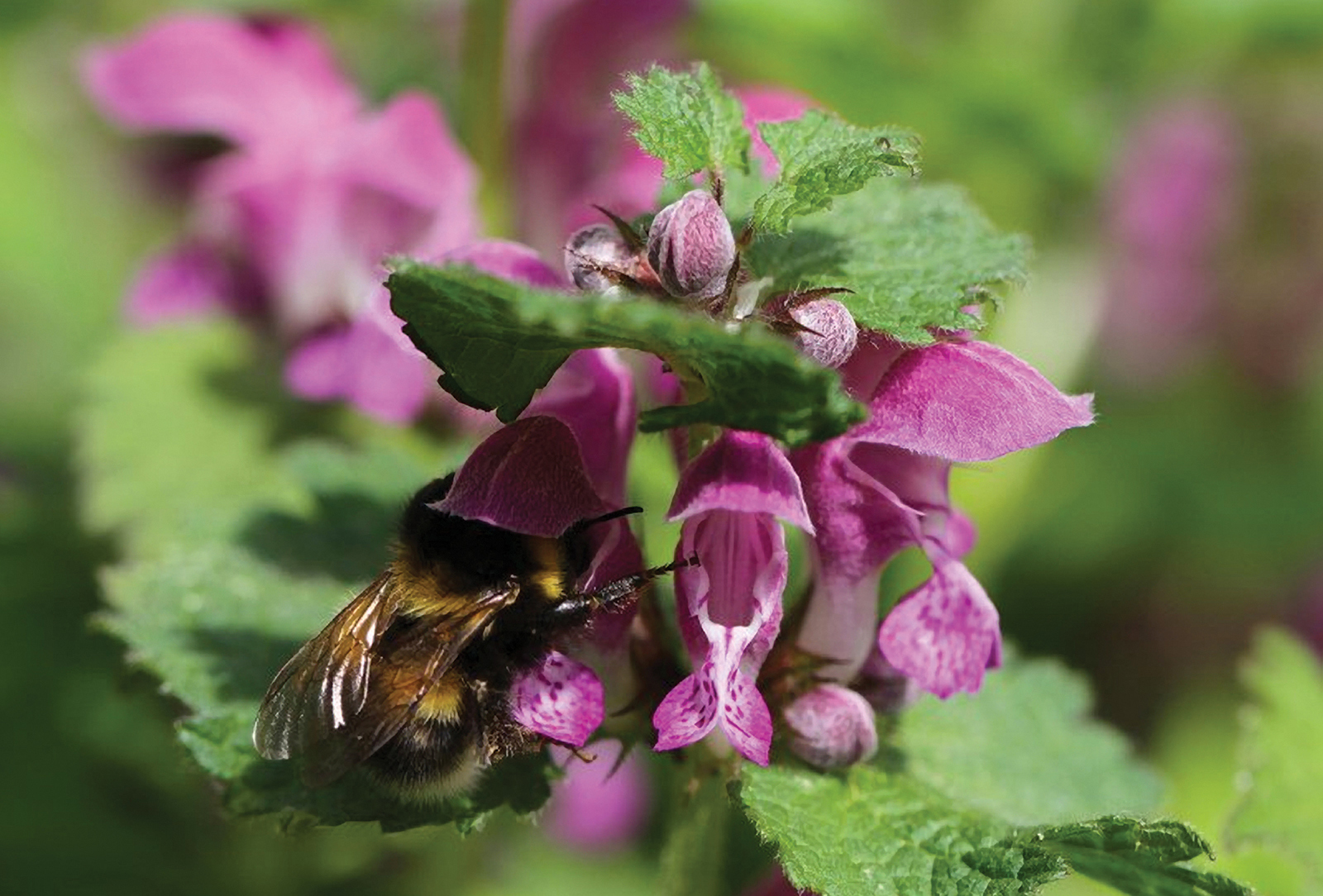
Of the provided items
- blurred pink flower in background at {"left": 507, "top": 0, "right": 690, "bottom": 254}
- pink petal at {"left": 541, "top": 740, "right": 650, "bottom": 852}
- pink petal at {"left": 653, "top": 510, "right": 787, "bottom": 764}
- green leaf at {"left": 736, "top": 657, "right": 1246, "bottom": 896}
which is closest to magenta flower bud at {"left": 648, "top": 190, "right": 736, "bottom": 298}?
pink petal at {"left": 653, "top": 510, "right": 787, "bottom": 764}

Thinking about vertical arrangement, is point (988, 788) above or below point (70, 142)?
below

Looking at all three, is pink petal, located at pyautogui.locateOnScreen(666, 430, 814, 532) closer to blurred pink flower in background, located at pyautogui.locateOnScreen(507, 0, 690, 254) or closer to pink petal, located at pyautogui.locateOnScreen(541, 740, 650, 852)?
blurred pink flower in background, located at pyautogui.locateOnScreen(507, 0, 690, 254)

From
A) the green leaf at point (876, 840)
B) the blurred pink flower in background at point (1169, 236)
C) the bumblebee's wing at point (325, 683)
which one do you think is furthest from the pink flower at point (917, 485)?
the blurred pink flower in background at point (1169, 236)

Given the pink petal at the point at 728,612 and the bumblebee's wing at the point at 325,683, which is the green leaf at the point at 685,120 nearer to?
the pink petal at the point at 728,612

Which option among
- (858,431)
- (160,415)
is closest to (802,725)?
(858,431)

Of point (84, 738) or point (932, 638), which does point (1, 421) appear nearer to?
point (84, 738)
